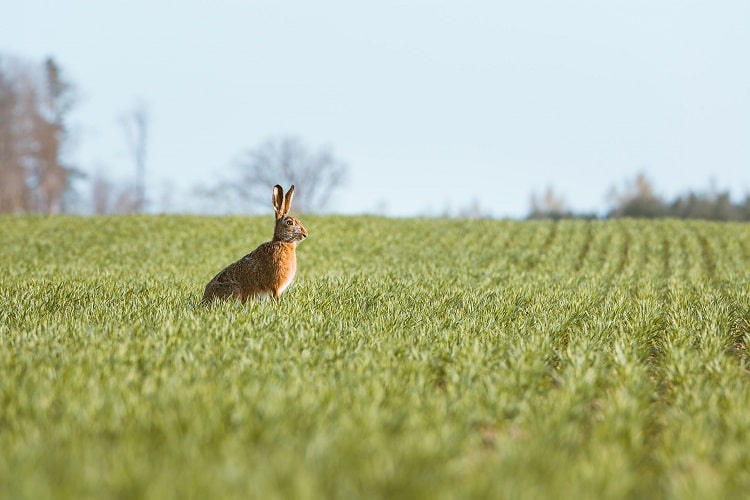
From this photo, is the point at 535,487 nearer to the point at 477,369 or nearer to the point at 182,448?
the point at 182,448

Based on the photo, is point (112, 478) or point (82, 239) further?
point (82, 239)

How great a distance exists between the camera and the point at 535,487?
322 cm

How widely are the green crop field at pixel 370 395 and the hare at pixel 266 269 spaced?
1.17 ft

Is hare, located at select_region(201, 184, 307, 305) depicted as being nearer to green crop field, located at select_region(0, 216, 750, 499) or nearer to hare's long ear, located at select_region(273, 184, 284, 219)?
hare's long ear, located at select_region(273, 184, 284, 219)

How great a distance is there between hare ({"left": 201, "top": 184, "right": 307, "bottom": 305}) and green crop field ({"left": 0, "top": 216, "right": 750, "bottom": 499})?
358 mm

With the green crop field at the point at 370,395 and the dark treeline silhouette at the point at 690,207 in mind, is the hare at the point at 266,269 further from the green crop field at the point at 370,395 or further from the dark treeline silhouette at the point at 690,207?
the dark treeline silhouette at the point at 690,207

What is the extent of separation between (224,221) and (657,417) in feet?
82.7

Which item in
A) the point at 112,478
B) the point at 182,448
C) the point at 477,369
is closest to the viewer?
the point at 112,478

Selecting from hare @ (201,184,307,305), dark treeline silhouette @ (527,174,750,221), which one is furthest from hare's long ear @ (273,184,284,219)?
dark treeline silhouette @ (527,174,750,221)

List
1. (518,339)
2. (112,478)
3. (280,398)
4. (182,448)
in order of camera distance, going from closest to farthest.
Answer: (112,478), (182,448), (280,398), (518,339)

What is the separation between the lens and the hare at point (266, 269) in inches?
321

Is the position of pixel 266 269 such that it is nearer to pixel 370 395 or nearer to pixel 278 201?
pixel 278 201

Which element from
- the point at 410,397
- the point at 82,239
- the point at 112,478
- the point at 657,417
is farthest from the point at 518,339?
the point at 82,239

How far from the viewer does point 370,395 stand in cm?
466
